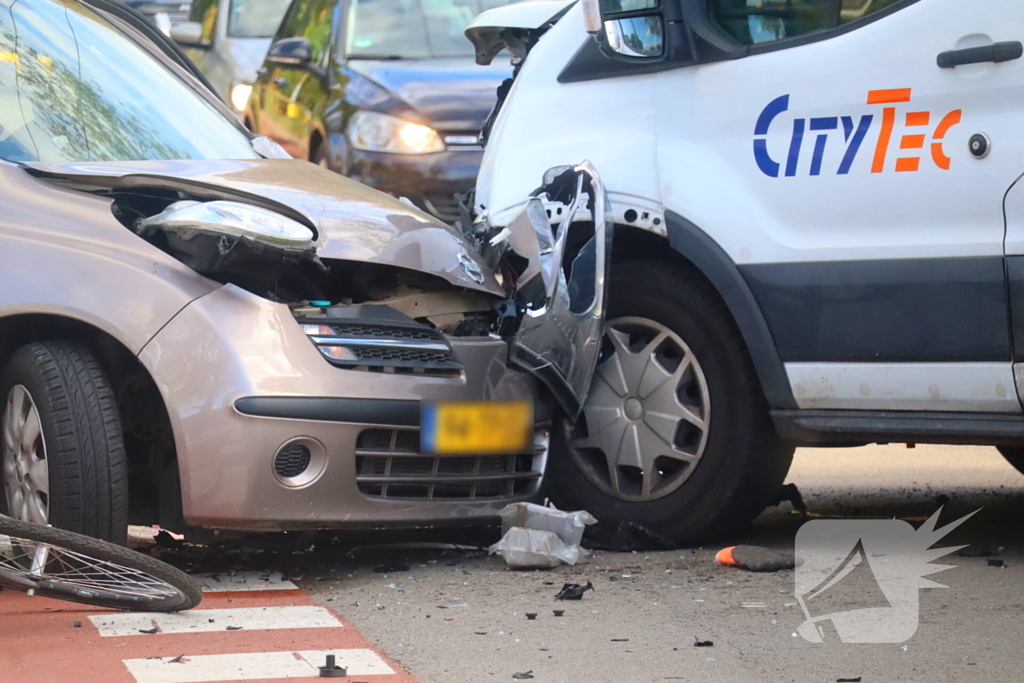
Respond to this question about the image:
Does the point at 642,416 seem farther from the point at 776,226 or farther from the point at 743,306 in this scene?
the point at 776,226

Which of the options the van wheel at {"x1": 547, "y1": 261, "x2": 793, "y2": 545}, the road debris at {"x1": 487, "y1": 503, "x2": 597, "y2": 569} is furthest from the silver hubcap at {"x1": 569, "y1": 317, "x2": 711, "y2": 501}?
the road debris at {"x1": 487, "y1": 503, "x2": 597, "y2": 569}

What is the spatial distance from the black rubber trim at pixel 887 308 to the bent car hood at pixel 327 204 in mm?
972

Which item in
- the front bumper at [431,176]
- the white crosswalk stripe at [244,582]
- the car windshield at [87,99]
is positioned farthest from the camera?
the front bumper at [431,176]

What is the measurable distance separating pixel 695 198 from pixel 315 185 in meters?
1.27

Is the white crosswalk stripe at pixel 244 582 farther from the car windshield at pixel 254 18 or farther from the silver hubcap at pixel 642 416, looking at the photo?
the car windshield at pixel 254 18

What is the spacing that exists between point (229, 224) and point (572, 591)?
1460 millimetres

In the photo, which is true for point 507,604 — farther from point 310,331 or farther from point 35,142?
point 35,142

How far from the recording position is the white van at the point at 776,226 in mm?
4262

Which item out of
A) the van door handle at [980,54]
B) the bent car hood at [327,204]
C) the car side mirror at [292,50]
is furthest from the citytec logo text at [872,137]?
the car side mirror at [292,50]

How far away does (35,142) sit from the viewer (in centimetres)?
474

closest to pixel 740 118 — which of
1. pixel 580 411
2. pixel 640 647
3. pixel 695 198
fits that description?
pixel 695 198

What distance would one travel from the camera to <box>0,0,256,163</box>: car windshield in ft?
15.8

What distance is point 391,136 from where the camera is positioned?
912 centimetres

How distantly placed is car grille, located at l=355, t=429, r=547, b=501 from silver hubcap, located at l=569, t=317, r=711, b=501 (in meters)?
0.28
